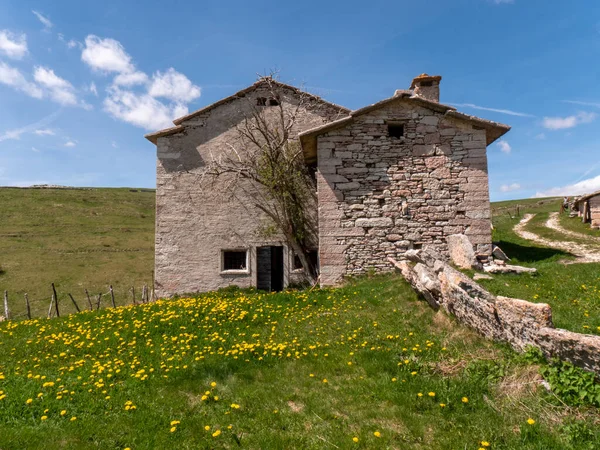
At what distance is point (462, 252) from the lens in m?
10.3

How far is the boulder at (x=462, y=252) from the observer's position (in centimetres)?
984

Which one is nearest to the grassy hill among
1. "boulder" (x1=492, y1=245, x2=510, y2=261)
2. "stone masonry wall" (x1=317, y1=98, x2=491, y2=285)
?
"boulder" (x1=492, y1=245, x2=510, y2=261)

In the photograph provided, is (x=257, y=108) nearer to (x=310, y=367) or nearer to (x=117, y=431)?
(x=310, y=367)

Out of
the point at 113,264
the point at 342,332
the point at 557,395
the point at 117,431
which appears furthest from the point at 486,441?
the point at 113,264

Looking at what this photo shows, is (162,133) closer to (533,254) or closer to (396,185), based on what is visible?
(396,185)

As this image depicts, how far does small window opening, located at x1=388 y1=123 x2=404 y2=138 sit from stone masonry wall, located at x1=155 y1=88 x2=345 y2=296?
3.63m

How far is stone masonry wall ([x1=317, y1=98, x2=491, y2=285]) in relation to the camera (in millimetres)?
11461

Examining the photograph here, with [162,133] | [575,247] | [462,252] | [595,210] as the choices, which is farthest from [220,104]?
[595,210]

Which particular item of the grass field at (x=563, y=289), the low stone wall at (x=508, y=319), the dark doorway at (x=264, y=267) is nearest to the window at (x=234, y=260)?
the dark doorway at (x=264, y=267)

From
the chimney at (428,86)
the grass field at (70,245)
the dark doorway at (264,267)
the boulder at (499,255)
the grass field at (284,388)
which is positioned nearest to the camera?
the grass field at (284,388)

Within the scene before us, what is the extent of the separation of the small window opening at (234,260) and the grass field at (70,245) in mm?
11678

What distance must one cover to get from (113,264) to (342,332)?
3073 centimetres

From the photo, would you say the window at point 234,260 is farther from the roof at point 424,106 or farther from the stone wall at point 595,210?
the stone wall at point 595,210

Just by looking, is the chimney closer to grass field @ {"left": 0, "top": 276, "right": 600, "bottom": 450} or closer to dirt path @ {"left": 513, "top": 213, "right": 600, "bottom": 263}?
dirt path @ {"left": 513, "top": 213, "right": 600, "bottom": 263}
